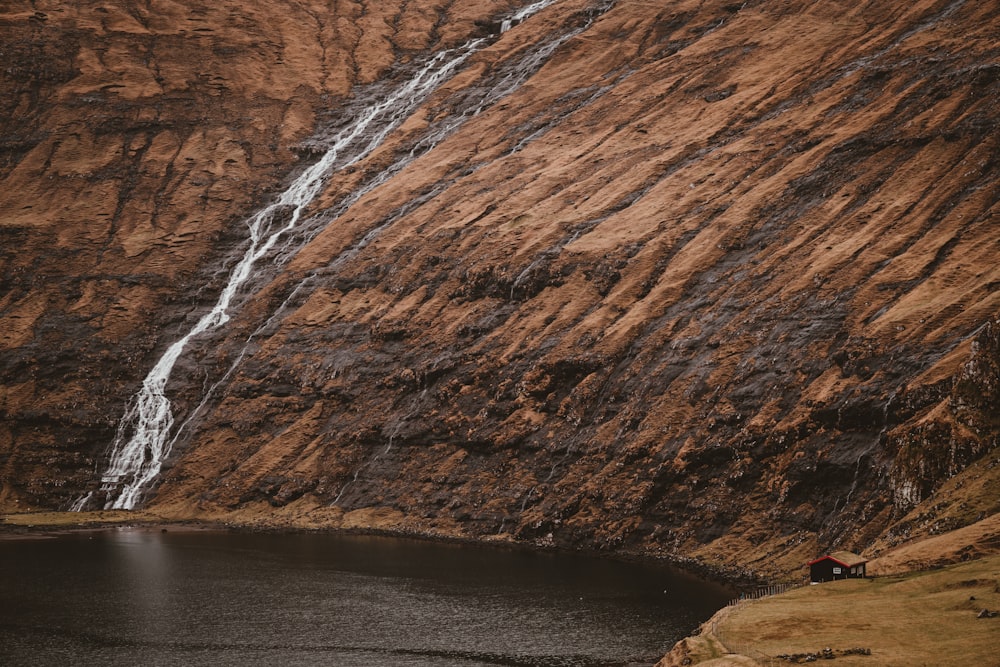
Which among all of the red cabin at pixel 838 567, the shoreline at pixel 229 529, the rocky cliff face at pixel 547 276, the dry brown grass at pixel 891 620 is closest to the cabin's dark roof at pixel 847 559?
the red cabin at pixel 838 567

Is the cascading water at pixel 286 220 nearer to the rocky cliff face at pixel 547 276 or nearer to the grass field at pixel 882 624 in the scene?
the rocky cliff face at pixel 547 276

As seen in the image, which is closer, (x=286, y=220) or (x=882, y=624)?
(x=882, y=624)

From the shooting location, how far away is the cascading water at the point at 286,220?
96.1 m

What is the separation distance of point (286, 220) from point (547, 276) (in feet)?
149

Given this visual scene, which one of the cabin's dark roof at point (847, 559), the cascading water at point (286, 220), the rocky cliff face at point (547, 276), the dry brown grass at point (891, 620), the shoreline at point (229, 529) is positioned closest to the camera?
the dry brown grass at point (891, 620)

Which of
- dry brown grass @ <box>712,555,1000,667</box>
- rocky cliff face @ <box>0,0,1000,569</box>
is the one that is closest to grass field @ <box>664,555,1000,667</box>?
dry brown grass @ <box>712,555,1000,667</box>

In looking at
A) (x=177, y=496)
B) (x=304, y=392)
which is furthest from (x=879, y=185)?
(x=177, y=496)

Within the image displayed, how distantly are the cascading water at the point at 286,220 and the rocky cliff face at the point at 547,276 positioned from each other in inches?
65.7

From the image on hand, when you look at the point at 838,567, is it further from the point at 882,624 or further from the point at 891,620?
the point at 882,624

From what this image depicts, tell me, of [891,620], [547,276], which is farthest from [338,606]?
[547,276]

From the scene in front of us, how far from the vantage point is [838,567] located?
48688 millimetres

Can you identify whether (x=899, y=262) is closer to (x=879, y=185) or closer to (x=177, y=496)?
(x=879, y=185)

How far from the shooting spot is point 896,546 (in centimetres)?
5072

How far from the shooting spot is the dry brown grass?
35000 millimetres
